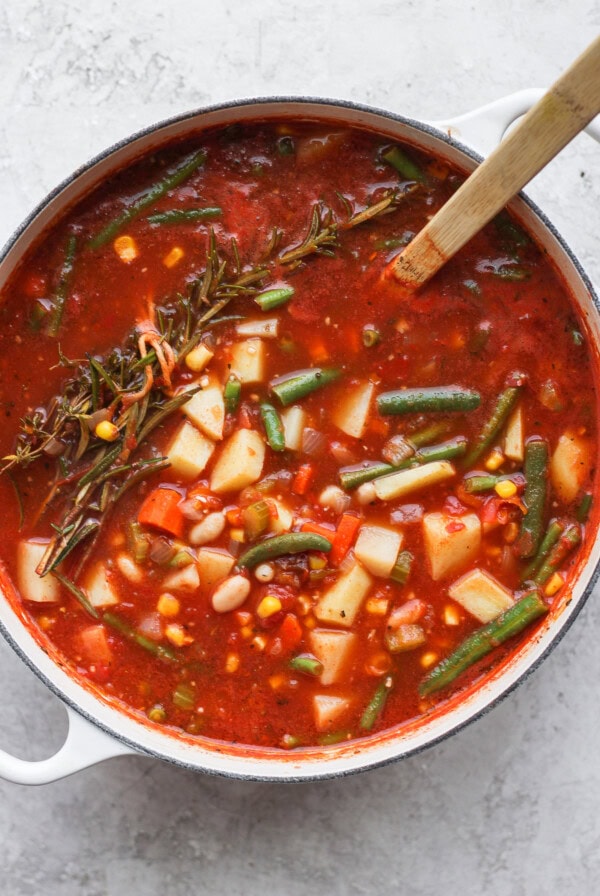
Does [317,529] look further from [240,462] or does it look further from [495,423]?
[495,423]

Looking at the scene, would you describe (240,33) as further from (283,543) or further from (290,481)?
(283,543)

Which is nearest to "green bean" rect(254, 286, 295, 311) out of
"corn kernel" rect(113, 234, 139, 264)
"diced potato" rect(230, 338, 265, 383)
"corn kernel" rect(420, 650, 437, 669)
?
"diced potato" rect(230, 338, 265, 383)

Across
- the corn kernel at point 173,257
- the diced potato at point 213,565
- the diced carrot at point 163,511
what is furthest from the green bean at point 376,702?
the corn kernel at point 173,257

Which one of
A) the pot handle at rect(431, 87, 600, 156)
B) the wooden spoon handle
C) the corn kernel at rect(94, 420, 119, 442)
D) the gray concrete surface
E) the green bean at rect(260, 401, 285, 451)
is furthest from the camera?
the gray concrete surface

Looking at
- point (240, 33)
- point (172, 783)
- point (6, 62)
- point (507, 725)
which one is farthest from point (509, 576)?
point (6, 62)

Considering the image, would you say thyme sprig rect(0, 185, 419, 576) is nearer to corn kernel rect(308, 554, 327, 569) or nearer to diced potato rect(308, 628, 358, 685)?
corn kernel rect(308, 554, 327, 569)

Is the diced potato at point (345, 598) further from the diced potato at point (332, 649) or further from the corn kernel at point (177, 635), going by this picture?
the corn kernel at point (177, 635)

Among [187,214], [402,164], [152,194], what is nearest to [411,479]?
[402,164]
